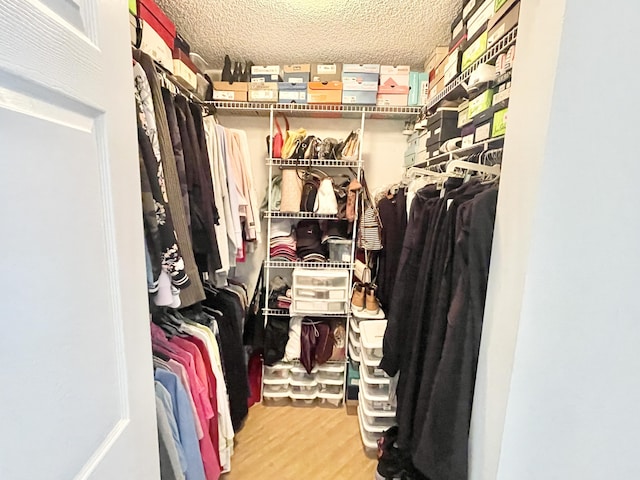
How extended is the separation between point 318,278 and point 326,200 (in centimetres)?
49

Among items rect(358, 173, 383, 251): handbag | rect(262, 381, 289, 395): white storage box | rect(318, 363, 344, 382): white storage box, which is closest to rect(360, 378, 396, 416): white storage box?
rect(318, 363, 344, 382): white storage box

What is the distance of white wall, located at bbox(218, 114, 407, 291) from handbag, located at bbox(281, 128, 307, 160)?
1.02 ft

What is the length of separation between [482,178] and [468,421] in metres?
0.78

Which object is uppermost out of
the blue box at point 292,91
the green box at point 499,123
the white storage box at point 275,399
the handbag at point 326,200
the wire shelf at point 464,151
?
the blue box at point 292,91

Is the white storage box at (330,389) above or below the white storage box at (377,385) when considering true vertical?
below

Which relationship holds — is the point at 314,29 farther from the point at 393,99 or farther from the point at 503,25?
the point at 503,25

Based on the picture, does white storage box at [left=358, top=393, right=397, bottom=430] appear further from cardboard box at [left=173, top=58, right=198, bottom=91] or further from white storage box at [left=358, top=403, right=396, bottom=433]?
cardboard box at [left=173, top=58, right=198, bottom=91]

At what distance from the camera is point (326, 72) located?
2.02 metres

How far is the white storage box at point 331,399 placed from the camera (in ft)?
7.31

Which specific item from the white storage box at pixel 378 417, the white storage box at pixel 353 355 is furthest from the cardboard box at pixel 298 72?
the white storage box at pixel 378 417

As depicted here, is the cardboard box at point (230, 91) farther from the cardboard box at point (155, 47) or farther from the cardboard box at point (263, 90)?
the cardboard box at point (155, 47)

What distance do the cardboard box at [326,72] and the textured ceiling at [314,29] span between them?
0.06 meters

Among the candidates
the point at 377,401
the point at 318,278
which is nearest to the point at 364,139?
the point at 318,278

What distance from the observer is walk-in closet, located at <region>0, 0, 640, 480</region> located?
0.46 metres
